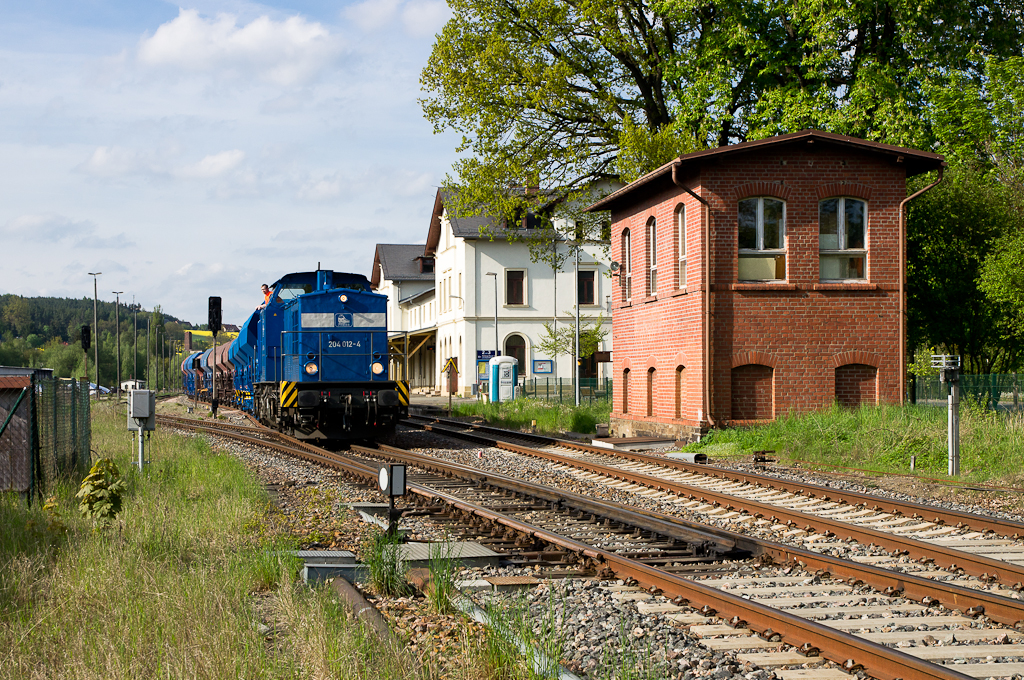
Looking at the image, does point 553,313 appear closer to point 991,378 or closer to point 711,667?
point 991,378

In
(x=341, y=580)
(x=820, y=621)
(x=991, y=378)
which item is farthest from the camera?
(x=991, y=378)

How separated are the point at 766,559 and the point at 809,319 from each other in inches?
462

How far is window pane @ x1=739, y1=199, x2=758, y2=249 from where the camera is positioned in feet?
63.3

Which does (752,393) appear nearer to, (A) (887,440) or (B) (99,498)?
(A) (887,440)

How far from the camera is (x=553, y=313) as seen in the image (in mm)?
54281

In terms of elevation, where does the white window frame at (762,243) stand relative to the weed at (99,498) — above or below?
above

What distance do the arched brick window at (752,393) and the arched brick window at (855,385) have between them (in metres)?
1.50

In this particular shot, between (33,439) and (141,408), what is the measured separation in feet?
7.76

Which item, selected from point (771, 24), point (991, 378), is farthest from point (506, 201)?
point (991, 378)

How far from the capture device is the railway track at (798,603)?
5.32 meters

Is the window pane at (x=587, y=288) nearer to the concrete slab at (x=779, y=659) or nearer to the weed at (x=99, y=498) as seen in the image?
the weed at (x=99, y=498)

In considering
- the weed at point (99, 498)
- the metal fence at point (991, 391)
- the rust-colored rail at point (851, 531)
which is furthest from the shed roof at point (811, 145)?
the weed at point (99, 498)

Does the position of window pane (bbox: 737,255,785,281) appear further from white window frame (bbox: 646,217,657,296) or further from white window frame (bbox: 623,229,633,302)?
white window frame (bbox: 623,229,633,302)

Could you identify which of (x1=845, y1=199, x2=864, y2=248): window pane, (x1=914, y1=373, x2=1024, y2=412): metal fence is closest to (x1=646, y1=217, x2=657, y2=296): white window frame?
(x1=845, y1=199, x2=864, y2=248): window pane
